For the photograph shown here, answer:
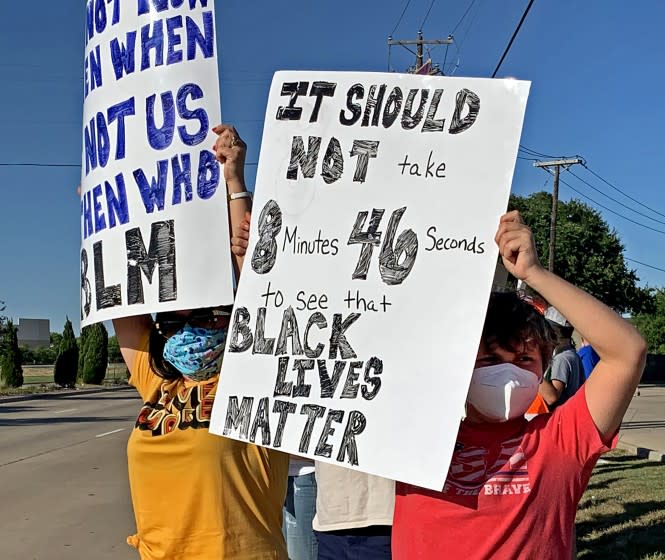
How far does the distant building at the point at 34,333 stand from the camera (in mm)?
95812

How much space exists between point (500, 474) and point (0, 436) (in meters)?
14.9

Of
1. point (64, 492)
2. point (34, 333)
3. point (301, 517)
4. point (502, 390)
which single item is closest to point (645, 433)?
point (64, 492)

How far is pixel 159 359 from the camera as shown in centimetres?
284

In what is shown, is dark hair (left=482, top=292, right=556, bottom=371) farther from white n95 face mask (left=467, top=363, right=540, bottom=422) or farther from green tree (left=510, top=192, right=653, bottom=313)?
green tree (left=510, top=192, right=653, bottom=313)

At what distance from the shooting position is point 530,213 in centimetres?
4044

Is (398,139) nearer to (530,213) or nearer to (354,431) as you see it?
(354,431)

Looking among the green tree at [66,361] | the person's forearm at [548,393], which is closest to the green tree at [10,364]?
the green tree at [66,361]

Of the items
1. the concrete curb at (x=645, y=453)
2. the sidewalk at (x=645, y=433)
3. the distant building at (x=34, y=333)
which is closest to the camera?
the concrete curb at (x=645, y=453)

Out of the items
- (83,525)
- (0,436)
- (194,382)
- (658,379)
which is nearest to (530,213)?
(658,379)

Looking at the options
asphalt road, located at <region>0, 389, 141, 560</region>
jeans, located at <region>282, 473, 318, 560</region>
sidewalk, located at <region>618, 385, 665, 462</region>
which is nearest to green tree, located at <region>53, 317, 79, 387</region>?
asphalt road, located at <region>0, 389, 141, 560</region>

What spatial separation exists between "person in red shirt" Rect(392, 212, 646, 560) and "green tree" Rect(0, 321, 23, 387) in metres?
34.8

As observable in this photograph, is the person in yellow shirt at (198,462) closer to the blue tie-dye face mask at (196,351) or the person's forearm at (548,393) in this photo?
the blue tie-dye face mask at (196,351)

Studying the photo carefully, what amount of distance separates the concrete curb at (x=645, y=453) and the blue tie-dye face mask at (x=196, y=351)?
9.89 m

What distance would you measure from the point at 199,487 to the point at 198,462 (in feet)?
0.25
